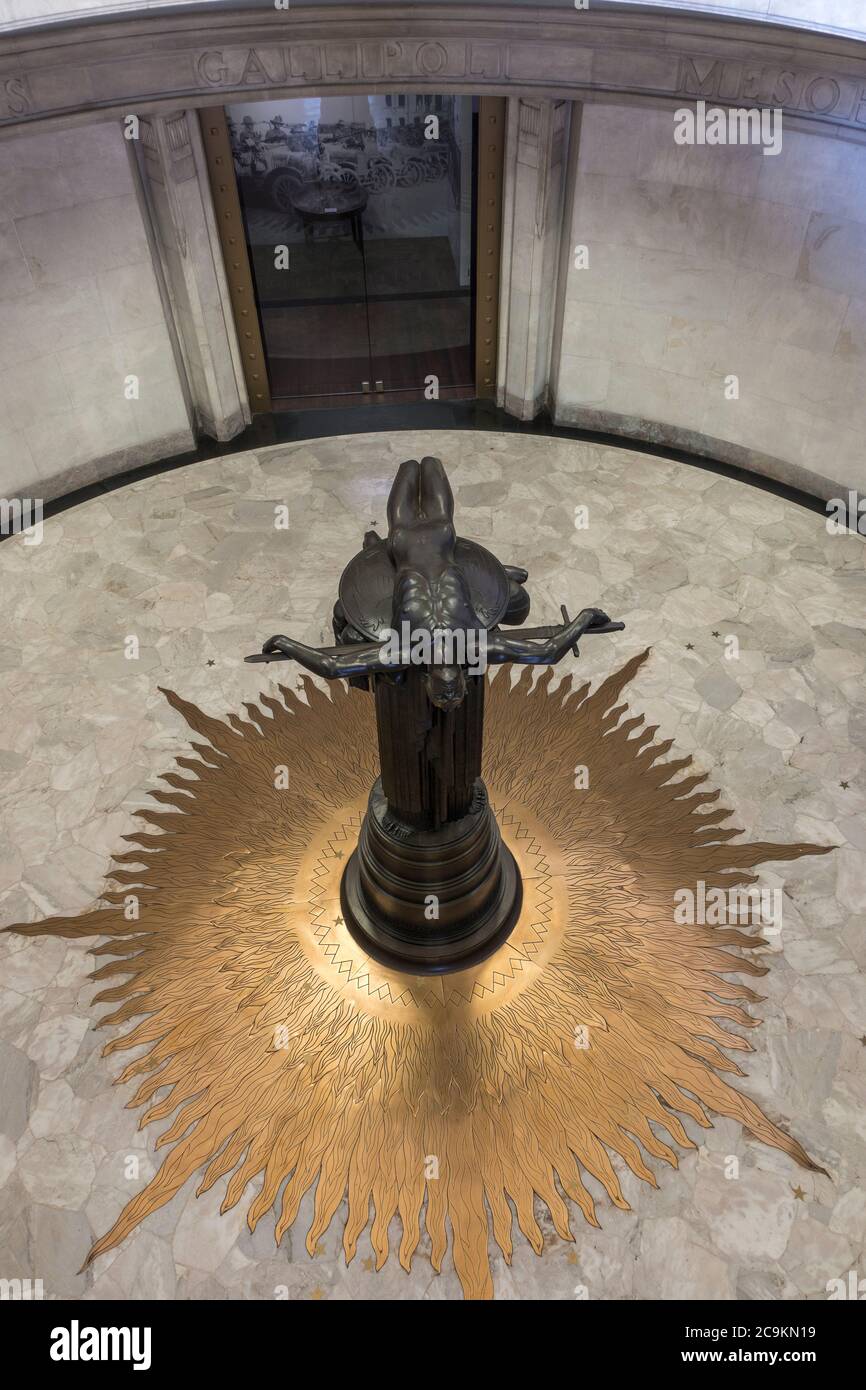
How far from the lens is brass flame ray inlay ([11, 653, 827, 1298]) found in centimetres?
430

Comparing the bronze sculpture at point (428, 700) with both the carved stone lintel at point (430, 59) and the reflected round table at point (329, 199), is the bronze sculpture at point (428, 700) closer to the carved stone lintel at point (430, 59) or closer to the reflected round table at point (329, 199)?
the carved stone lintel at point (430, 59)

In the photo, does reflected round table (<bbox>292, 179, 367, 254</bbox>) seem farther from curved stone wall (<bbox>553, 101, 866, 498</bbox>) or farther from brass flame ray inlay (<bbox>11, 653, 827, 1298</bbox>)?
brass flame ray inlay (<bbox>11, 653, 827, 1298</bbox>)

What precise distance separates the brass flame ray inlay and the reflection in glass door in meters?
5.77

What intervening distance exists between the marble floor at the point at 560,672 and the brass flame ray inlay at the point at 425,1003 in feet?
0.49

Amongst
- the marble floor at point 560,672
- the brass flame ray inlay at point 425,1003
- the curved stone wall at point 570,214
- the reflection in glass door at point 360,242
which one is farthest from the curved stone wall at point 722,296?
the brass flame ray inlay at point 425,1003

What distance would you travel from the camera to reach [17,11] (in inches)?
238

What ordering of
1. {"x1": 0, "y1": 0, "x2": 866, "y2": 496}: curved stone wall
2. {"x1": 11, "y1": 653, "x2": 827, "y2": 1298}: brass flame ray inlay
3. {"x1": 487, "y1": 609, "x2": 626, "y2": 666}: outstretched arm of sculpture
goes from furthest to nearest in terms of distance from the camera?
{"x1": 0, "y1": 0, "x2": 866, "y2": 496}: curved stone wall → {"x1": 11, "y1": 653, "x2": 827, "y2": 1298}: brass flame ray inlay → {"x1": 487, "y1": 609, "x2": 626, "y2": 666}: outstretched arm of sculpture

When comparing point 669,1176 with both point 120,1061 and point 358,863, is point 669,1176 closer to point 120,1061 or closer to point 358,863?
point 358,863

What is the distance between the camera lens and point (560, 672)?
268 inches

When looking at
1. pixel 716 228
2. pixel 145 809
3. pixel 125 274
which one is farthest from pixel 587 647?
pixel 125 274

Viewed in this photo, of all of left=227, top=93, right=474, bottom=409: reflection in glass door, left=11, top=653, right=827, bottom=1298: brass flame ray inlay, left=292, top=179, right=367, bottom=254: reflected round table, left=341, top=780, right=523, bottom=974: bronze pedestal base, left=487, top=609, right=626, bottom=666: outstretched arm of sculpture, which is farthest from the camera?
left=292, top=179, right=367, bottom=254: reflected round table

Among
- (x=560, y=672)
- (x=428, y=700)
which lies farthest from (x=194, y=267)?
(x=428, y=700)

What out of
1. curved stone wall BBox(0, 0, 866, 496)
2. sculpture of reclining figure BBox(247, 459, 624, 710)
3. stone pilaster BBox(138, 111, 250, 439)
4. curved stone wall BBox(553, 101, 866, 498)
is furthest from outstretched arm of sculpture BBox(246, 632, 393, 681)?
stone pilaster BBox(138, 111, 250, 439)

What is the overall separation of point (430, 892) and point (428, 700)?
1341 mm
